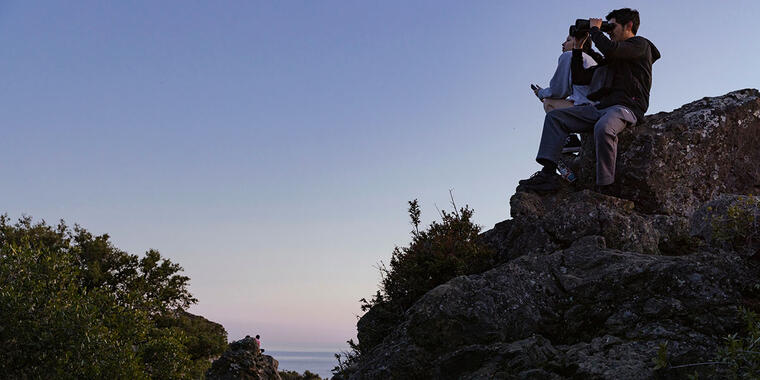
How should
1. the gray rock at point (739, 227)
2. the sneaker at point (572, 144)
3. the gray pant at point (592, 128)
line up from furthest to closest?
the sneaker at point (572, 144)
the gray pant at point (592, 128)
the gray rock at point (739, 227)

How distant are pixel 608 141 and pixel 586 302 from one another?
4.30m

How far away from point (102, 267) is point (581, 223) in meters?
34.0

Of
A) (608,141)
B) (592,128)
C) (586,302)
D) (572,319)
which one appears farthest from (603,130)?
(572,319)

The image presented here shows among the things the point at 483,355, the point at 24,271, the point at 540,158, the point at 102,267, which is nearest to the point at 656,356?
the point at 483,355

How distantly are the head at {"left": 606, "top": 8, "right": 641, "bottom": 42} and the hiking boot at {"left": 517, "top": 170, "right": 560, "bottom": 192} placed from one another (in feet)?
8.42

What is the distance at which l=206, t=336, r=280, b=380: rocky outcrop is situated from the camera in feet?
60.8

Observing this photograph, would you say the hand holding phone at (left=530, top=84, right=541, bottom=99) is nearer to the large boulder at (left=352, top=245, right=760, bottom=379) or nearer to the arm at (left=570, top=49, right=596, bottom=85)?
the arm at (left=570, top=49, right=596, bottom=85)

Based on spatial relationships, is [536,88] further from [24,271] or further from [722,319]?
[24,271]

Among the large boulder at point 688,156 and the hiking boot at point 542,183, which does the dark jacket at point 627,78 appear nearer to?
the large boulder at point 688,156

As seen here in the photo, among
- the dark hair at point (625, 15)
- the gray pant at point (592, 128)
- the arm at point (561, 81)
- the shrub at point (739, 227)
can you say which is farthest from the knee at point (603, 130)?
the shrub at point (739, 227)

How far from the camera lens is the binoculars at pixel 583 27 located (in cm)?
1111

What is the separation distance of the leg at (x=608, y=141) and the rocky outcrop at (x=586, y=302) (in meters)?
0.59

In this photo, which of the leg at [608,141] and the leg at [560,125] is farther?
the leg at [560,125]

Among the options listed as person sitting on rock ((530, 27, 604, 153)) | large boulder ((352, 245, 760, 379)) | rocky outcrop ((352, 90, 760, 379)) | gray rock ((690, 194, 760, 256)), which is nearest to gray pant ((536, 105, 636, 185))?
person sitting on rock ((530, 27, 604, 153))
